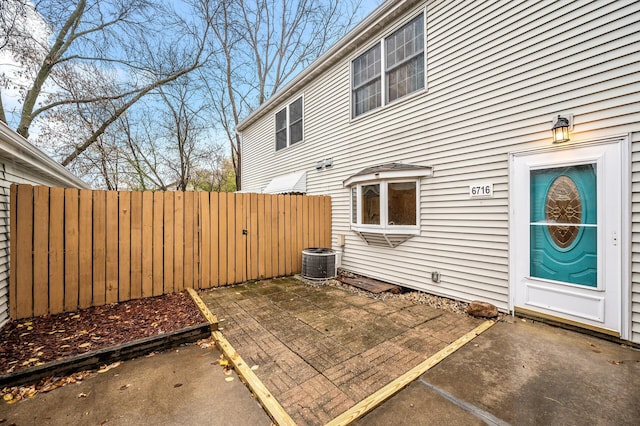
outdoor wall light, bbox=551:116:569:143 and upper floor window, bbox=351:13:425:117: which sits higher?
upper floor window, bbox=351:13:425:117

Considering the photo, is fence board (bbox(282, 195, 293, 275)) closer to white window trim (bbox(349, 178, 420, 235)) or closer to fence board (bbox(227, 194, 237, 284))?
fence board (bbox(227, 194, 237, 284))

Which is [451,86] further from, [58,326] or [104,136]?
[104,136]

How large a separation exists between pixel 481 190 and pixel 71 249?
6.66 metres

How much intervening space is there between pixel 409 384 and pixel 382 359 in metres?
0.44

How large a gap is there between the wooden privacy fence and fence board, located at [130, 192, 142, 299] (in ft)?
0.05

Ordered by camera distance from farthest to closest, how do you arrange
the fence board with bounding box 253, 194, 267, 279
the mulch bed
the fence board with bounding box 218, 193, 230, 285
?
the fence board with bounding box 253, 194, 267, 279, the fence board with bounding box 218, 193, 230, 285, the mulch bed

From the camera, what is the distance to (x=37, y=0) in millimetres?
7359

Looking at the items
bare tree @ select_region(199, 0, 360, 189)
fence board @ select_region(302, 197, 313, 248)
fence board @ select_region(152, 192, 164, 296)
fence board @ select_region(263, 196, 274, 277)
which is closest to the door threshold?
fence board @ select_region(302, 197, 313, 248)

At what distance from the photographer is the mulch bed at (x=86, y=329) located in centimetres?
283

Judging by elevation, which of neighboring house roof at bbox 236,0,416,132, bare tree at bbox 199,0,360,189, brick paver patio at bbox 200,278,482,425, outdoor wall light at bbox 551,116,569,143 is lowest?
brick paver patio at bbox 200,278,482,425

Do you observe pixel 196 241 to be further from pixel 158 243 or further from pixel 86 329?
pixel 86 329

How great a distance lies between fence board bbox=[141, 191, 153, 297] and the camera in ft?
15.9

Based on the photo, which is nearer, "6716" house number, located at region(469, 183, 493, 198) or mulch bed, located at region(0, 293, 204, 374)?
mulch bed, located at region(0, 293, 204, 374)

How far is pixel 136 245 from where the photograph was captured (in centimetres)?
479
